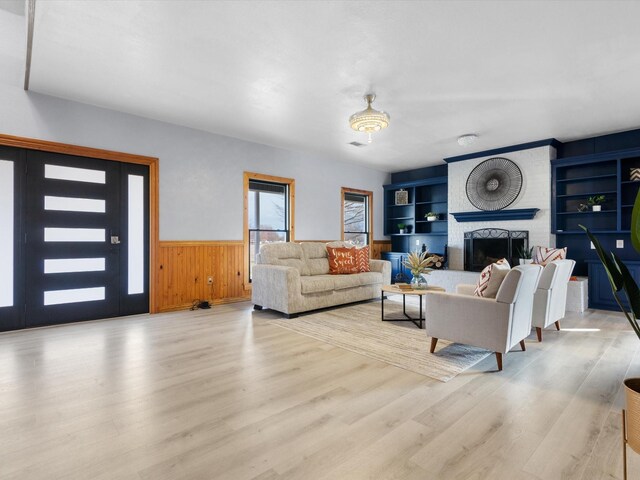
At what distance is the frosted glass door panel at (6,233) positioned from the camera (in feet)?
12.1

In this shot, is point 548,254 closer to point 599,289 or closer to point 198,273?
point 599,289

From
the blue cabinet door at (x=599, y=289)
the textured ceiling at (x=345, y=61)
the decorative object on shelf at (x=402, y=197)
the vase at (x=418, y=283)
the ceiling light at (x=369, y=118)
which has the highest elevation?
the textured ceiling at (x=345, y=61)

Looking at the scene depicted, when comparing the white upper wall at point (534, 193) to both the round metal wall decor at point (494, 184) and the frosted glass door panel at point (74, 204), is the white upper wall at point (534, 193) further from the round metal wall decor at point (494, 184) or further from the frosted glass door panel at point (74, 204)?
the frosted glass door panel at point (74, 204)

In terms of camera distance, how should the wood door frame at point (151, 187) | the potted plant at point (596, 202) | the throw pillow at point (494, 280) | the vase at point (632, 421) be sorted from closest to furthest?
the vase at point (632, 421)
the throw pillow at point (494, 280)
the wood door frame at point (151, 187)
the potted plant at point (596, 202)

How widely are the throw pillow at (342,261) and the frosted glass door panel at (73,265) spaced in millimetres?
3182

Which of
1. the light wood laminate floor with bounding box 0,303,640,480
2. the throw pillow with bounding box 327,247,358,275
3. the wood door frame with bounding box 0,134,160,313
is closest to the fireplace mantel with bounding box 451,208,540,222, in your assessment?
the throw pillow with bounding box 327,247,358,275

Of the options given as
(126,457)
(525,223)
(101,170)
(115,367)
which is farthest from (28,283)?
(525,223)

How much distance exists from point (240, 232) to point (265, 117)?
1.93 metres

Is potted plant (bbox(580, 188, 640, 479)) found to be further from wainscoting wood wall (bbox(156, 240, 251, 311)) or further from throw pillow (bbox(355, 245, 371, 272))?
wainscoting wood wall (bbox(156, 240, 251, 311))

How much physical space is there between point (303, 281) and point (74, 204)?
298 cm

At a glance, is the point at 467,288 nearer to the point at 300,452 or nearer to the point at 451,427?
the point at 451,427

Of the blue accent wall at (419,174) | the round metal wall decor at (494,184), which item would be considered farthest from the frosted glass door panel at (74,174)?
the blue accent wall at (419,174)

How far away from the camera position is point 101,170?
4301mm

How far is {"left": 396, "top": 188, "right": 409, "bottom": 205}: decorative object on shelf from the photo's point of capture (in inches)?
310
